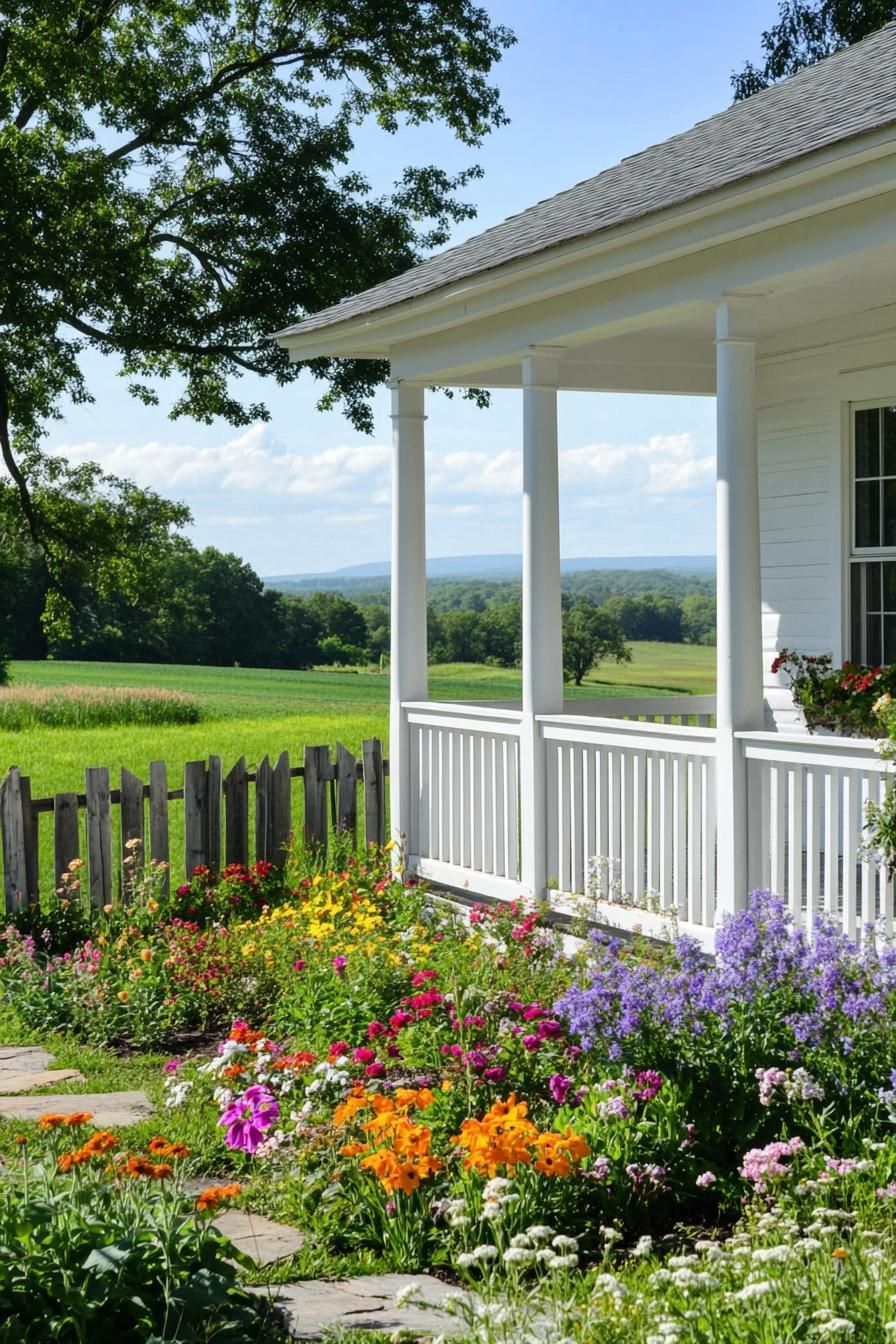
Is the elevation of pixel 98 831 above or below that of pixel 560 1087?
above

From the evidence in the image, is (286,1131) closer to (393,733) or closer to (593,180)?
(393,733)

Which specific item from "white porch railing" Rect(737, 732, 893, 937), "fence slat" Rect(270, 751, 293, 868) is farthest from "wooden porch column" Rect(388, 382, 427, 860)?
"white porch railing" Rect(737, 732, 893, 937)

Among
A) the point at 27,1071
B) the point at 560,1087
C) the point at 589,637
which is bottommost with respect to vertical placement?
the point at 27,1071

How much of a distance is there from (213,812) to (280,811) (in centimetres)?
55

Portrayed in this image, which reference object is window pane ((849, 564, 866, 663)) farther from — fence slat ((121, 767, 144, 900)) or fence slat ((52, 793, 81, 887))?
fence slat ((52, 793, 81, 887))

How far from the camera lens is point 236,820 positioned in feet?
38.2

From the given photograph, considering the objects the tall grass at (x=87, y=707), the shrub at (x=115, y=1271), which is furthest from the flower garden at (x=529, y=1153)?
the tall grass at (x=87, y=707)

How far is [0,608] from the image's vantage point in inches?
1676

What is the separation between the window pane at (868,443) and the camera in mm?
9898

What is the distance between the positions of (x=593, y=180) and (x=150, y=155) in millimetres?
12624

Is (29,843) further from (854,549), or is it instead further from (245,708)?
(245,708)

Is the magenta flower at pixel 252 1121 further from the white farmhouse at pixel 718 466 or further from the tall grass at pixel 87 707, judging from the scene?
the tall grass at pixel 87 707

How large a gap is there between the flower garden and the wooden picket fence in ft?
11.1

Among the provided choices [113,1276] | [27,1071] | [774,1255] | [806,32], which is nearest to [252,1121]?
[113,1276]
